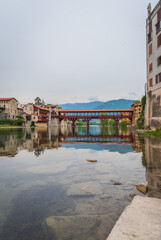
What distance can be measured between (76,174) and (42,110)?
89888mm

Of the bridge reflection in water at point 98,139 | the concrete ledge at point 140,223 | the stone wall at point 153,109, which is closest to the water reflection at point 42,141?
the bridge reflection in water at point 98,139

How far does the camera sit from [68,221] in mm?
3279

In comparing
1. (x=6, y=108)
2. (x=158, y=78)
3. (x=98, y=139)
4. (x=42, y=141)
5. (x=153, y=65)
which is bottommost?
(x=98, y=139)

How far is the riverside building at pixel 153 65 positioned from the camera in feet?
73.7

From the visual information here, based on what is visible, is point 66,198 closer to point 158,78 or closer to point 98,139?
point 98,139

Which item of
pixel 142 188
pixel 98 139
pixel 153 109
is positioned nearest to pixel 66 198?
pixel 142 188

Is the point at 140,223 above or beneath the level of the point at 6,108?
beneath

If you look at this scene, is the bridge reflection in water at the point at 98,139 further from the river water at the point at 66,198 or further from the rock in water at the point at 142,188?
the rock in water at the point at 142,188

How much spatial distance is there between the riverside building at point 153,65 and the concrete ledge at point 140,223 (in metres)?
20.4

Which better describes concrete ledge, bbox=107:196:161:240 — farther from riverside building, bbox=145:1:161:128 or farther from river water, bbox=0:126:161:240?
riverside building, bbox=145:1:161:128

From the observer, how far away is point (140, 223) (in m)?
Result: 2.79

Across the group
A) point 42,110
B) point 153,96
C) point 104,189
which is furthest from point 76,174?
point 42,110

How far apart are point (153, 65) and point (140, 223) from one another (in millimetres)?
25258

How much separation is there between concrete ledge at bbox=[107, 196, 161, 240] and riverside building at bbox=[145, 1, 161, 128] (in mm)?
20394
